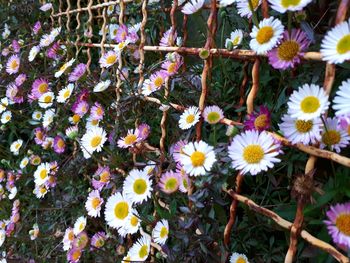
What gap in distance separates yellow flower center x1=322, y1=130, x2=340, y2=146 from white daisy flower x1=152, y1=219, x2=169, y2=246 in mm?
516

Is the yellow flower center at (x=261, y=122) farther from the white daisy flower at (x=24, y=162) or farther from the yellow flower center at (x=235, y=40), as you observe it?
the white daisy flower at (x=24, y=162)

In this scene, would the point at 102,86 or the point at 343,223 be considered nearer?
the point at 343,223

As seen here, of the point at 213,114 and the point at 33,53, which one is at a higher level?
the point at 213,114

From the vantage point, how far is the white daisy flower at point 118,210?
1326 millimetres

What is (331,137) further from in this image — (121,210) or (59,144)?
(59,144)

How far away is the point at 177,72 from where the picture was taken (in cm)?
138

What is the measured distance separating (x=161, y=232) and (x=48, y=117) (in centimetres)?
97

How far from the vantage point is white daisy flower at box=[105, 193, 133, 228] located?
1.33 m

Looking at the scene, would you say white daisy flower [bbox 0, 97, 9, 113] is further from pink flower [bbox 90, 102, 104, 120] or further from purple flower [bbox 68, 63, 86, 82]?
pink flower [bbox 90, 102, 104, 120]

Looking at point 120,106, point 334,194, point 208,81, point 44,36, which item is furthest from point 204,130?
point 44,36

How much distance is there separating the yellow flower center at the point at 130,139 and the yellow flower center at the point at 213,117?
323mm

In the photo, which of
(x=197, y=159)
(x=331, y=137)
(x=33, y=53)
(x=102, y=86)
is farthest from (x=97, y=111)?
(x=331, y=137)

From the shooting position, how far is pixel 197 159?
110 cm

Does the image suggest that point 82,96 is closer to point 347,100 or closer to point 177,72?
point 177,72
